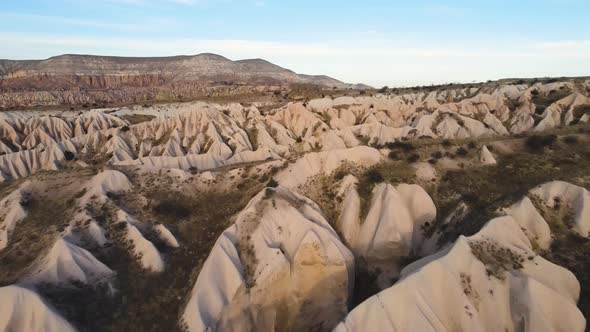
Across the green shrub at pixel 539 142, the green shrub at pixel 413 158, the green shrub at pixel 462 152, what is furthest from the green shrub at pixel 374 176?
the green shrub at pixel 539 142

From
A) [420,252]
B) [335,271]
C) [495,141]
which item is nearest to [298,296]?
[335,271]

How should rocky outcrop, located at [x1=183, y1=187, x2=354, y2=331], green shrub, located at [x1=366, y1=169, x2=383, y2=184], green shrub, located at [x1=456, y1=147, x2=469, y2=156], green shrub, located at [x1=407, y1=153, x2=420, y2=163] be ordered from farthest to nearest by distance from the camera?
green shrub, located at [x1=456, y1=147, x2=469, y2=156] < green shrub, located at [x1=407, y1=153, x2=420, y2=163] < green shrub, located at [x1=366, y1=169, x2=383, y2=184] < rocky outcrop, located at [x1=183, y1=187, x2=354, y2=331]

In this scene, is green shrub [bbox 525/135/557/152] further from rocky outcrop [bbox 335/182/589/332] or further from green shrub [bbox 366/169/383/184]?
rocky outcrop [bbox 335/182/589/332]

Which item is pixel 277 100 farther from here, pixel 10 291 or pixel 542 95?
pixel 10 291

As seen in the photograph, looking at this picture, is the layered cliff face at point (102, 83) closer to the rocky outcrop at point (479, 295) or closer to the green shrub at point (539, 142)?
the green shrub at point (539, 142)

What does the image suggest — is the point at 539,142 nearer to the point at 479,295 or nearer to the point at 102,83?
the point at 479,295

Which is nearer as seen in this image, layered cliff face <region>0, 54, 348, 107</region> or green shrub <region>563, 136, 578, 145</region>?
green shrub <region>563, 136, 578, 145</region>

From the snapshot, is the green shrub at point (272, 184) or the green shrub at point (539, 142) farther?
the green shrub at point (539, 142)

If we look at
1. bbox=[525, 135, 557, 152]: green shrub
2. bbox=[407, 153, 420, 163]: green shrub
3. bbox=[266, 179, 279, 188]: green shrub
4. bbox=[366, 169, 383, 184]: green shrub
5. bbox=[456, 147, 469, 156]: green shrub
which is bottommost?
bbox=[266, 179, 279, 188]: green shrub

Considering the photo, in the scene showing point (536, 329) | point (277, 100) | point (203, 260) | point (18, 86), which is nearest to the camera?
point (536, 329)

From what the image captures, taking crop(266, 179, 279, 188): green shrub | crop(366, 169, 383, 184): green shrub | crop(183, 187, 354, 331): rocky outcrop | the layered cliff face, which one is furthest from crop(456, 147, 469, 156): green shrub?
the layered cliff face

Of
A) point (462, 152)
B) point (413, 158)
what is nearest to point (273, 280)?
point (413, 158)
